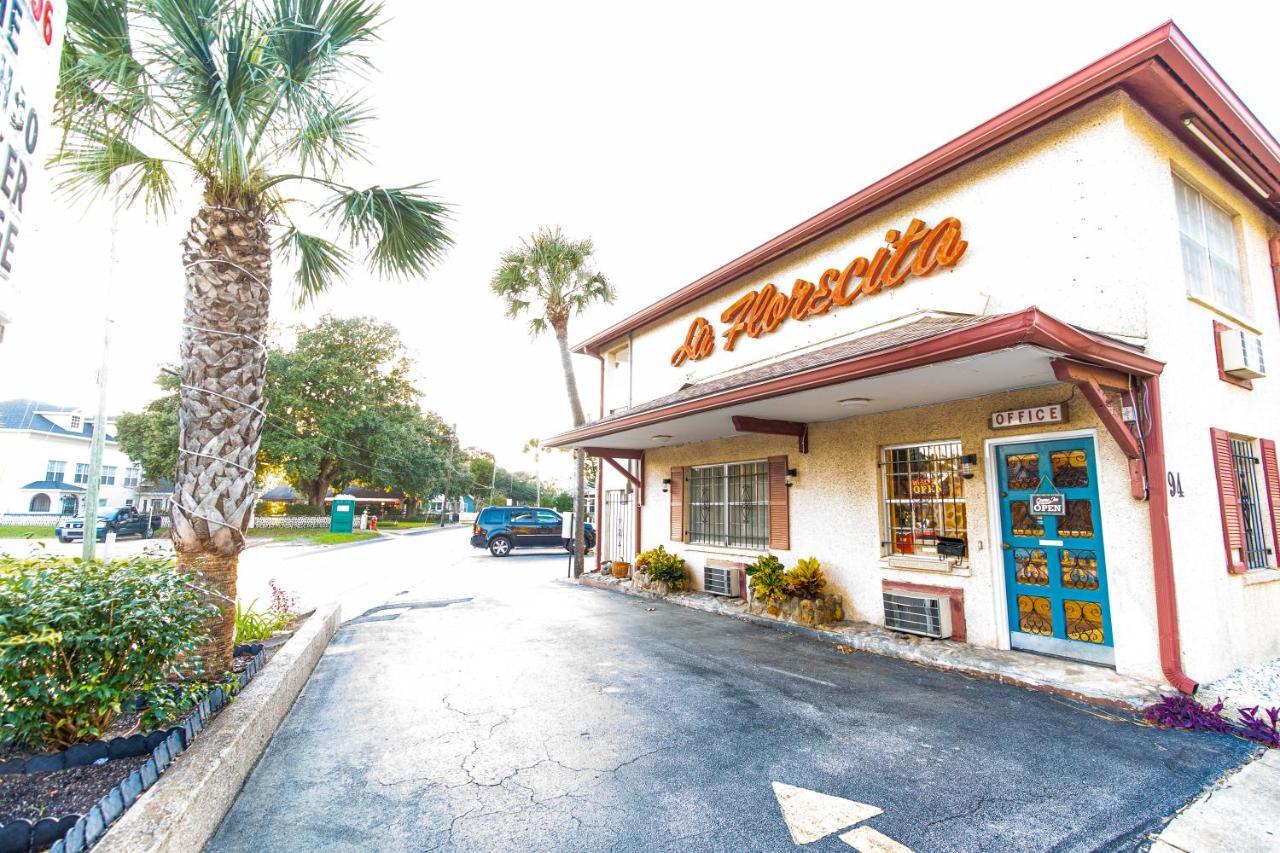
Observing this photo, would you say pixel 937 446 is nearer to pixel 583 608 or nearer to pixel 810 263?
pixel 810 263

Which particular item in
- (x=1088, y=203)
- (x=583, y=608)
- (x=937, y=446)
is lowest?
(x=583, y=608)

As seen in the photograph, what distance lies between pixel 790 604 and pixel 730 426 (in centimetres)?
280

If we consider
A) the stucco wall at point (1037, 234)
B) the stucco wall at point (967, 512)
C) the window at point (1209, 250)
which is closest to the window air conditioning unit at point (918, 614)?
the stucco wall at point (967, 512)

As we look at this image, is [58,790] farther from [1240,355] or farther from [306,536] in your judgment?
[306,536]

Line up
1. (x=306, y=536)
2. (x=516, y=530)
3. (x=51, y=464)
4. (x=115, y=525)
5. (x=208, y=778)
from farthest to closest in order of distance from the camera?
1. (x=51, y=464)
2. (x=306, y=536)
3. (x=115, y=525)
4. (x=516, y=530)
5. (x=208, y=778)

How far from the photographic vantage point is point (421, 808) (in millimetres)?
3033

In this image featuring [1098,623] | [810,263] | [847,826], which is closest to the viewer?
[847,826]

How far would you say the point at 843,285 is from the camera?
788 cm

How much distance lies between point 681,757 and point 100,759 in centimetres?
316

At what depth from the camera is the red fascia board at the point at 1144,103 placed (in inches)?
197

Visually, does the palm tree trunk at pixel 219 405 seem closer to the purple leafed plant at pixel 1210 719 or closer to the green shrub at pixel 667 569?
the purple leafed plant at pixel 1210 719

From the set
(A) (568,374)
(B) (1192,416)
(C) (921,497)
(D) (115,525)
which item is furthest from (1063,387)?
(D) (115,525)

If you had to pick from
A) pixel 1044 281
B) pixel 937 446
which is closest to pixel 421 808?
pixel 937 446

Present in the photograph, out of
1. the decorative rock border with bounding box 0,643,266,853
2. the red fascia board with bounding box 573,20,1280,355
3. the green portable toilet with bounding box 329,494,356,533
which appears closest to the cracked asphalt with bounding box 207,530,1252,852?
the decorative rock border with bounding box 0,643,266,853
